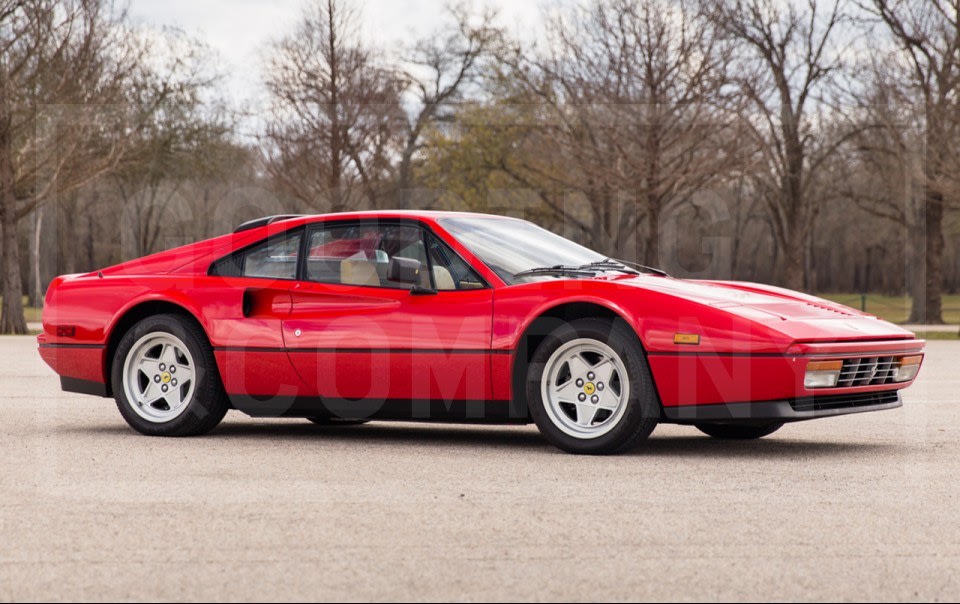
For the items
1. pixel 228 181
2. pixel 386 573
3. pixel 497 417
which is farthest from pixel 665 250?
pixel 386 573

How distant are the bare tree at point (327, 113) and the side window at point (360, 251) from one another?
1967 centimetres

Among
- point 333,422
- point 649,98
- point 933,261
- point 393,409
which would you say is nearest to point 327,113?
point 649,98

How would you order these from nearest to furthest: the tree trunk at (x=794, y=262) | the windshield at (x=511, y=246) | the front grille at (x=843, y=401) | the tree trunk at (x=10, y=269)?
the front grille at (x=843, y=401) → the windshield at (x=511, y=246) → the tree trunk at (x=10, y=269) → the tree trunk at (x=794, y=262)

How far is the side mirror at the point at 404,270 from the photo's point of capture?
23.3ft

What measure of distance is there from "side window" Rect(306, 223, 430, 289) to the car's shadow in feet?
3.39

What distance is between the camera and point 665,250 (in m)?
36.6

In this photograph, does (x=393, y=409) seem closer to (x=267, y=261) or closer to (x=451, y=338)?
(x=451, y=338)

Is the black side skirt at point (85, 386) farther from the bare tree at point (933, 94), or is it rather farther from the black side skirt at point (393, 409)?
the bare tree at point (933, 94)

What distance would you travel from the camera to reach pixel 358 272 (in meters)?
7.61

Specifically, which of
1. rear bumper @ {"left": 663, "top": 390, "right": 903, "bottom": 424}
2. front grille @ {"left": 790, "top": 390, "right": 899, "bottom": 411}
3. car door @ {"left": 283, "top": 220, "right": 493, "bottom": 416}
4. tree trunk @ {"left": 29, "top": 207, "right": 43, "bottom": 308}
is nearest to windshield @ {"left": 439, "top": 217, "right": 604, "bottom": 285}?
car door @ {"left": 283, "top": 220, "right": 493, "bottom": 416}

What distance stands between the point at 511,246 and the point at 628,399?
4.65 ft

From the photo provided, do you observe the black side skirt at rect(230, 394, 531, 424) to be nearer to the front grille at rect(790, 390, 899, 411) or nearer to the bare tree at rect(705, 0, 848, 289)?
the front grille at rect(790, 390, 899, 411)

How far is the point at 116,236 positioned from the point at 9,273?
32595 mm

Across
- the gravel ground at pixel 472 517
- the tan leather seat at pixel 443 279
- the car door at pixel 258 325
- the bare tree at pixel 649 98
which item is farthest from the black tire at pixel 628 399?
the bare tree at pixel 649 98
